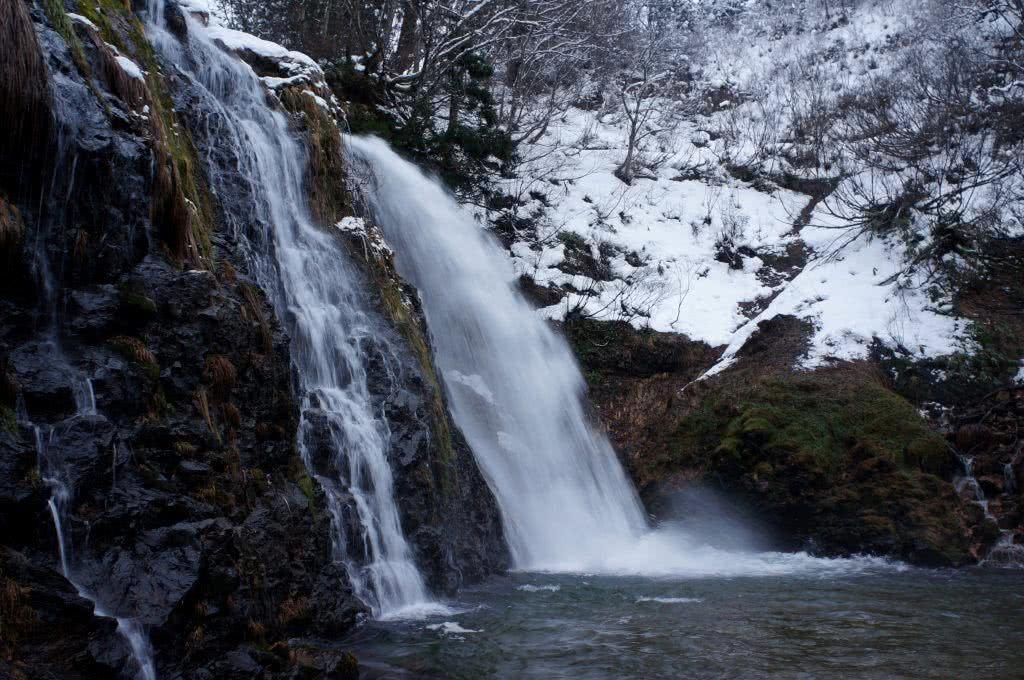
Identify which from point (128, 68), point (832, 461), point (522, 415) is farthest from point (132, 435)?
point (832, 461)

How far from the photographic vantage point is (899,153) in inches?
683

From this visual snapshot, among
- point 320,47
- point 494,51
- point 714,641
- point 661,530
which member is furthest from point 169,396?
point 494,51

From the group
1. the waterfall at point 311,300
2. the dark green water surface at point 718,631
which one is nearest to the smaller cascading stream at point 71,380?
the dark green water surface at point 718,631

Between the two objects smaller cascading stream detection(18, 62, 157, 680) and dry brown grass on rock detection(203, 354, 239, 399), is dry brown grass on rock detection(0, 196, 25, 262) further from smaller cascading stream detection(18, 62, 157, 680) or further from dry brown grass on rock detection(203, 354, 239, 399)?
dry brown grass on rock detection(203, 354, 239, 399)

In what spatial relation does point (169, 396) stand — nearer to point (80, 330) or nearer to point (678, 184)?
point (80, 330)

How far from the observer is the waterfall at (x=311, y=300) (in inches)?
278

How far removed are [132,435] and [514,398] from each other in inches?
313

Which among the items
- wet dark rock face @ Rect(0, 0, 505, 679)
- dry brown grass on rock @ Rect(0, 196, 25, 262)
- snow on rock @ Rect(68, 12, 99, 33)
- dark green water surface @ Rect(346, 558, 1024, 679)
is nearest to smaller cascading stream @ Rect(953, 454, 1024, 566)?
dark green water surface @ Rect(346, 558, 1024, 679)

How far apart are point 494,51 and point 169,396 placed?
17379 mm

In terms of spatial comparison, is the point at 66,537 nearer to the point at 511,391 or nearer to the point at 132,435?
the point at 132,435

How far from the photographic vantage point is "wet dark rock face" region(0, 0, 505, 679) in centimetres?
411

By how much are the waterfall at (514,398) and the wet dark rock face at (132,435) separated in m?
4.73

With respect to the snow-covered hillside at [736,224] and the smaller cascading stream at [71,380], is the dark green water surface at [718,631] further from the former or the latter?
the snow-covered hillside at [736,224]

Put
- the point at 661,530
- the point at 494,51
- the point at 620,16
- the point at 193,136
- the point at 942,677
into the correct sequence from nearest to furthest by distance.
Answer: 1. the point at 942,677
2. the point at 193,136
3. the point at 661,530
4. the point at 494,51
5. the point at 620,16
